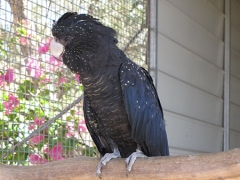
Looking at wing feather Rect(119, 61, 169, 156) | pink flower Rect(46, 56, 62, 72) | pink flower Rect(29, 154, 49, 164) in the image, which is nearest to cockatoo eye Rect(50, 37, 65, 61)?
wing feather Rect(119, 61, 169, 156)

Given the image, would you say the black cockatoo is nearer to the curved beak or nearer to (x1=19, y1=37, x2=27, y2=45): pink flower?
the curved beak

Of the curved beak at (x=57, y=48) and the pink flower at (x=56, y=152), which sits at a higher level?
the curved beak at (x=57, y=48)

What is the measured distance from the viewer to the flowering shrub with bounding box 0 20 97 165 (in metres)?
2.15

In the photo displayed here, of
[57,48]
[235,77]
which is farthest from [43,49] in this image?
[235,77]

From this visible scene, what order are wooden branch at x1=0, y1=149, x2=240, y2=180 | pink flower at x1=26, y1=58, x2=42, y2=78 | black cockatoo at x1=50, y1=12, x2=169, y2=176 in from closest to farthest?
wooden branch at x1=0, y1=149, x2=240, y2=180, black cockatoo at x1=50, y1=12, x2=169, y2=176, pink flower at x1=26, y1=58, x2=42, y2=78

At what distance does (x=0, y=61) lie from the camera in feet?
7.17

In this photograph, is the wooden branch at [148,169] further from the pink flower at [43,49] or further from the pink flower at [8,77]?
the pink flower at [43,49]

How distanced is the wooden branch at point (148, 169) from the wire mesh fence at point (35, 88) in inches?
16.9

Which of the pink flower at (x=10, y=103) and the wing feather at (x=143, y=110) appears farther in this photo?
the pink flower at (x=10, y=103)

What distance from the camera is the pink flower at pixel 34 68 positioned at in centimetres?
223

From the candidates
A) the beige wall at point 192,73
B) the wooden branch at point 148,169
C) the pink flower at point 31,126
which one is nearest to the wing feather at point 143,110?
the wooden branch at point 148,169

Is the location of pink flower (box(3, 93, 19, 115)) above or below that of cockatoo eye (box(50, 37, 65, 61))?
below

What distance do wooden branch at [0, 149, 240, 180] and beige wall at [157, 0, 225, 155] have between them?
1514 millimetres

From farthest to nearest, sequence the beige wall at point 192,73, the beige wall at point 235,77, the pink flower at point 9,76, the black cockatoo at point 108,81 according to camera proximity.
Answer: the beige wall at point 235,77, the beige wall at point 192,73, the pink flower at point 9,76, the black cockatoo at point 108,81
